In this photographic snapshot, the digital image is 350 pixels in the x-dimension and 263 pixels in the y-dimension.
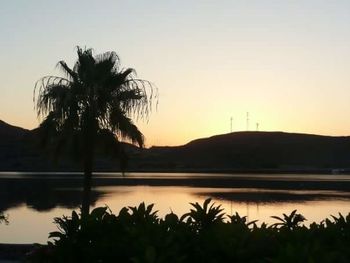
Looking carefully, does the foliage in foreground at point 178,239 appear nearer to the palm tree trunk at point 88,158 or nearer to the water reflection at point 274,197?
the palm tree trunk at point 88,158

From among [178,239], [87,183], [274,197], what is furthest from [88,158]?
A: [274,197]

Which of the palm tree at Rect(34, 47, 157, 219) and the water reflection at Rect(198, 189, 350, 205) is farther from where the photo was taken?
the water reflection at Rect(198, 189, 350, 205)

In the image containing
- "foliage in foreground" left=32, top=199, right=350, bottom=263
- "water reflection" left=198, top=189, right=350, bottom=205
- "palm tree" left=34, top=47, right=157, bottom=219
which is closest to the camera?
"foliage in foreground" left=32, top=199, right=350, bottom=263

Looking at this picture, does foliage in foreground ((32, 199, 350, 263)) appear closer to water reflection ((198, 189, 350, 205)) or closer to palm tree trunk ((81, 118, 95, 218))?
palm tree trunk ((81, 118, 95, 218))

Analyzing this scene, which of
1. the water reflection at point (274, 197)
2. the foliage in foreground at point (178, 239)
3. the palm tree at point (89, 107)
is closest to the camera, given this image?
the foliage in foreground at point (178, 239)

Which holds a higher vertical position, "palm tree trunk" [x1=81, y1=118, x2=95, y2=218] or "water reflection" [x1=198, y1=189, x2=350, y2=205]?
"palm tree trunk" [x1=81, y1=118, x2=95, y2=218]

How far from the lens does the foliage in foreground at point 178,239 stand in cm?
543

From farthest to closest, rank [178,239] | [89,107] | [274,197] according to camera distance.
A: 1. [274,197]
2. [89,107]
3. [178,239]

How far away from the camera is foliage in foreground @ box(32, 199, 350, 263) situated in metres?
5.43

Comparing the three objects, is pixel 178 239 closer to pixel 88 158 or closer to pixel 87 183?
pixel 88 158

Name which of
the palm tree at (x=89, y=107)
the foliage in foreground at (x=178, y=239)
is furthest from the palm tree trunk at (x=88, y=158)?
the foliage in foreground at (x=178, y=239)

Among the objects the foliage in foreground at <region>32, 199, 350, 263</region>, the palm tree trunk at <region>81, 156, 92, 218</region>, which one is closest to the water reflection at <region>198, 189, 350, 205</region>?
Result: the palm tree trunk at <region>81, 156, 92, 218</region>

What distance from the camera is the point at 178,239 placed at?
19.1 feet

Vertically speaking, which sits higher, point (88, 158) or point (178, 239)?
point (88, 158)
